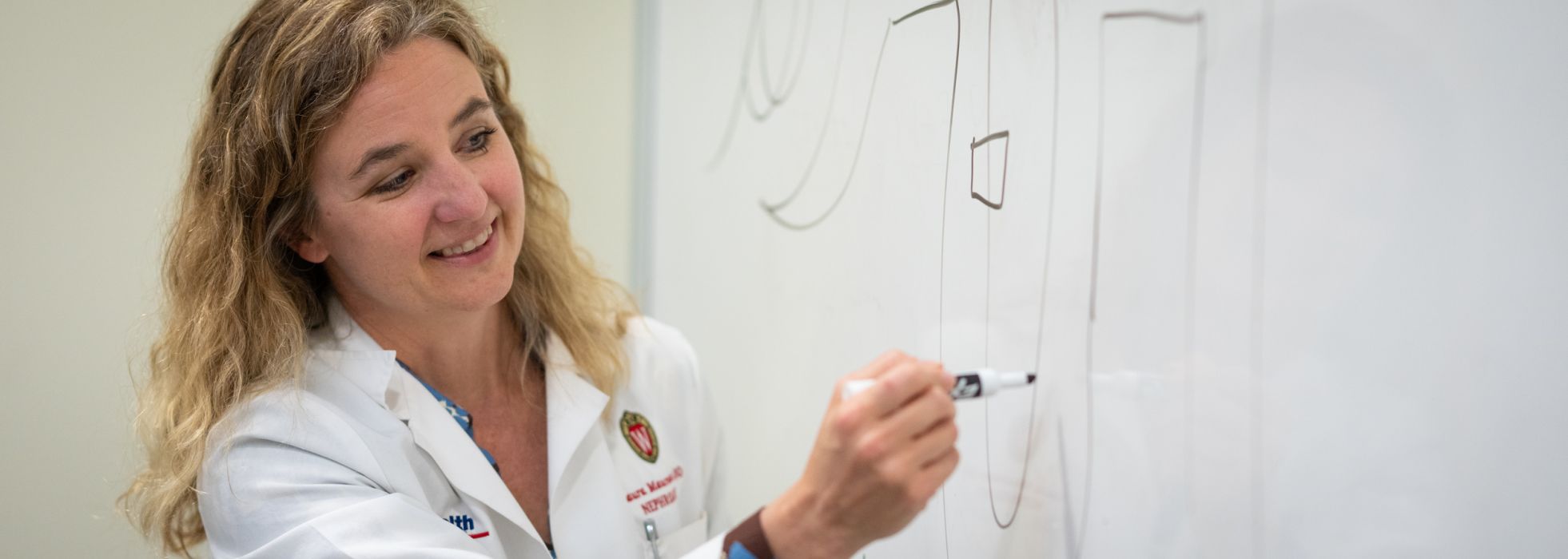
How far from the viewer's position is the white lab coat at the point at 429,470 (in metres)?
0.77

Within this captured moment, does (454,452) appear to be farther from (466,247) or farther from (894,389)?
(894,389)

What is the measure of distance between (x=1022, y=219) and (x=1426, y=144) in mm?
272

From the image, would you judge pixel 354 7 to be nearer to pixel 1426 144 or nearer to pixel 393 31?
pixel 393 31

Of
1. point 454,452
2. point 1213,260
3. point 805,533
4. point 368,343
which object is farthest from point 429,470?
point 1213,260

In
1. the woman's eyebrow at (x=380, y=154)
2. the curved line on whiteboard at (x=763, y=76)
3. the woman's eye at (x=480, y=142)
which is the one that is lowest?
the woman's eyebrow at (x=380, y=154)

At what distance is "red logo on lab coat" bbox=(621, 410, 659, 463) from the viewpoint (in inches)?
39.8

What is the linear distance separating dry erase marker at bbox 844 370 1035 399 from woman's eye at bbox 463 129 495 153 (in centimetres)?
42

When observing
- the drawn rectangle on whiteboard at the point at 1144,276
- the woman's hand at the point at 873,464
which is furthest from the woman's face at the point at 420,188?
the drawn rectangle on whiteboard at the point at 1144,276

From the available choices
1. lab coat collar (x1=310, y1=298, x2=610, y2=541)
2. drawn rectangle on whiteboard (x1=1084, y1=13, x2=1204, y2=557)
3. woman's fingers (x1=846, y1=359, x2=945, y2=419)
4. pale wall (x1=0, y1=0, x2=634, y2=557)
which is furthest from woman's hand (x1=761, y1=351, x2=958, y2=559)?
pale wall (x1=0, y1=0, x2=634, y2=557)

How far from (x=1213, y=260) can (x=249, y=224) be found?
74 centimetres

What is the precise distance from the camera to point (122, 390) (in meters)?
1.28

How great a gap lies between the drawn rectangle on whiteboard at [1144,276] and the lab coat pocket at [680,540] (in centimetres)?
45

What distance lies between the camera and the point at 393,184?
2.70 feet

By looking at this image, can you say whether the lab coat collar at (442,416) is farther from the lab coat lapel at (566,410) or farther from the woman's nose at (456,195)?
the woman's nose at (456,195)
